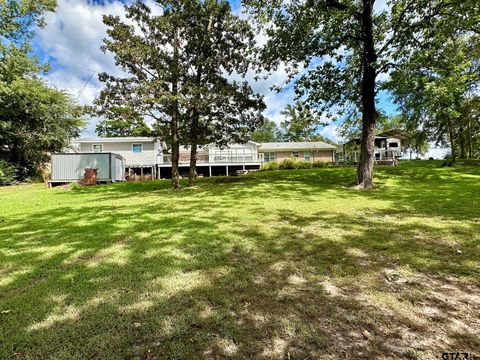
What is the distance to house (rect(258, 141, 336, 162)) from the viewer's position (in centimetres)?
3562

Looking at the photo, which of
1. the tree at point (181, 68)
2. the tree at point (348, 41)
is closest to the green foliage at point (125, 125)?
the tree at point (181, 68)

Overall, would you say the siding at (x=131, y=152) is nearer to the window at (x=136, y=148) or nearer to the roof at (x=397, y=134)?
the window at (x=136, y=148)

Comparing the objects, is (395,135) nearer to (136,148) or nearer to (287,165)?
(287,165)

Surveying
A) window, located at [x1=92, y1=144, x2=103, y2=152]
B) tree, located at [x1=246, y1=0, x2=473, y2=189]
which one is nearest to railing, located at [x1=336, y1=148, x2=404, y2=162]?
tree, located at [x1=246, y1=0, x2=473, y2=189]

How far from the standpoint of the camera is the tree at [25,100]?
20984 millimetres

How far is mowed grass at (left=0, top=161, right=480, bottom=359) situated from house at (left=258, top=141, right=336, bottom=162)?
3058 cm

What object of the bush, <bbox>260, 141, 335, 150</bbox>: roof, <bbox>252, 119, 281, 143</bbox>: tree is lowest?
the bush

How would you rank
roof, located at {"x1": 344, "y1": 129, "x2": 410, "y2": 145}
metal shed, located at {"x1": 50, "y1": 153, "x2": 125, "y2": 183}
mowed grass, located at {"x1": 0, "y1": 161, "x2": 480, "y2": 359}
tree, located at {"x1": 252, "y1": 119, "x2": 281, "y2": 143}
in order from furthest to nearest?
tree, located at {"x1": 252, "y1": 119, "x2": 281, "y2": 143} → roof, located at {"x1": 344, "y1": 129, "x2": 410, "y2": 145} → metal shed, located at {"x1": 50, "y1": 153, "x2": 125, "y2": 183} → mowed grass, located at {"x1": 0, "y1": 161, "x2": 480, "y2": 359}

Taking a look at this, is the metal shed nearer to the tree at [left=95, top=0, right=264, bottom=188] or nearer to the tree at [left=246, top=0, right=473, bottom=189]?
the tree at [left=95, top=0, right=264, bottom=188]

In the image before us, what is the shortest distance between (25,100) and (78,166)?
7916 mm

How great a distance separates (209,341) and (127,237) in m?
3.31

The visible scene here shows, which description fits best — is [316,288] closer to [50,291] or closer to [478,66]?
[50,291]

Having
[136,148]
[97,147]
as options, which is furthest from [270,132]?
[97,147]

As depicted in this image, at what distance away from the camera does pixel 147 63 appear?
12.0 metres
